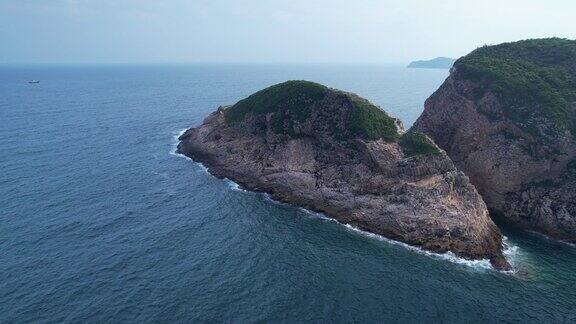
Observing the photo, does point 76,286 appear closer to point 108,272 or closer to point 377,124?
point 108,272

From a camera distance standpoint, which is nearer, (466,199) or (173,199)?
(466,199)

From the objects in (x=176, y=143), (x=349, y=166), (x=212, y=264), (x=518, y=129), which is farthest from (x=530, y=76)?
(x=176, y=143)

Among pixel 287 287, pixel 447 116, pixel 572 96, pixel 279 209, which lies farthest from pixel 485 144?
pixel 287 287

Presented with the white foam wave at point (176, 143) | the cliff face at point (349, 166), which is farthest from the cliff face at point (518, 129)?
the white foam wave at point (176, 143)

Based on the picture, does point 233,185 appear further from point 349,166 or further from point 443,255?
point 443,255

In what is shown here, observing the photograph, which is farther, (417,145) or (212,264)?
(417,145)

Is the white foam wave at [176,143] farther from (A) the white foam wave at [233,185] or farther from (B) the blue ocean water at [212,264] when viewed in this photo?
(A) the white foam wave at [233,185]
